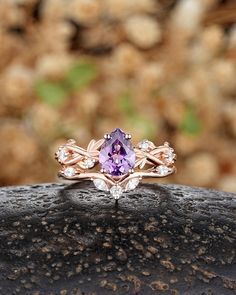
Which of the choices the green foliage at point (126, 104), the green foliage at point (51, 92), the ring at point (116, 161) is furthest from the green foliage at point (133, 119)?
the ring at point (116, 161)

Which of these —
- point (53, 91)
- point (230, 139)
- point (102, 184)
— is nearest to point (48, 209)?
point (102, 184)

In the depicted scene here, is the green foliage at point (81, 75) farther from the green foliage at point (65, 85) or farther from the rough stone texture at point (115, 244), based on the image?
the rough stone texture at point (115, 244)

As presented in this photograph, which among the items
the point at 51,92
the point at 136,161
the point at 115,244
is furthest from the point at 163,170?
the point at 51,92

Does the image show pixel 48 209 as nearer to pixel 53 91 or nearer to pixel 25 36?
pixel 53 91

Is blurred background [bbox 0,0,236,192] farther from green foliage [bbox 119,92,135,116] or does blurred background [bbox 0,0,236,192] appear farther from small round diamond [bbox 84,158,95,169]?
small round diamond [bbox 84,158,95,169]

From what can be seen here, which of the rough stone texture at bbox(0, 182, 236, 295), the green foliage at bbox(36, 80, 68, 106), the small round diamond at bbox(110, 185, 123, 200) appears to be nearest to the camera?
the rough stone texture at bbox(0, 182, 236, 295)

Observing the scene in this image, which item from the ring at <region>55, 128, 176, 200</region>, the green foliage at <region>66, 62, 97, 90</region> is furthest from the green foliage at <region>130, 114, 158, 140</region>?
the ring at <region>55, 128, 176, 200</region>
